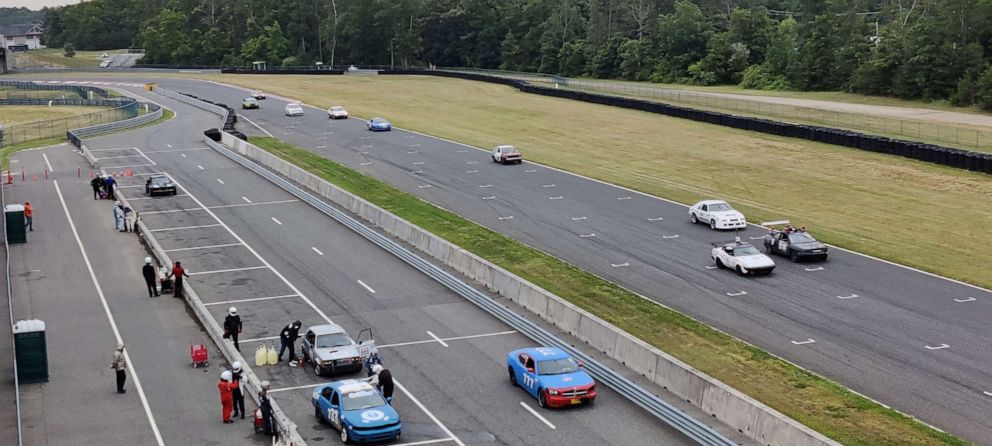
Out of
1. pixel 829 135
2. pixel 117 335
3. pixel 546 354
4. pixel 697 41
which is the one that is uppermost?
pixel 697 41

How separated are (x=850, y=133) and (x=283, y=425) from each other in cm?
5814

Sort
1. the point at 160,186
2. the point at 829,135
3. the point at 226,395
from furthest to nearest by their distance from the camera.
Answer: the point at 829,135 → the point at 160,186 → the point at 226,395

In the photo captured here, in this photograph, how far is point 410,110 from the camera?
367 ft

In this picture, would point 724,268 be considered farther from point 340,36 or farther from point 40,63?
point 40,63

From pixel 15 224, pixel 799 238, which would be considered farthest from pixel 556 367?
pixel 15 224

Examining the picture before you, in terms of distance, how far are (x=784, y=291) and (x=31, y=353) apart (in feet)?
81.0

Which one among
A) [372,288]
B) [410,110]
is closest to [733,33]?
[410,110]

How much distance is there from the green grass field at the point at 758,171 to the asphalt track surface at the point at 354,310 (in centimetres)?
1924

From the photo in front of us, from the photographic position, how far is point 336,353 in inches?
1226

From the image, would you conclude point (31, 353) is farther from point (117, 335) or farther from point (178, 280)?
point (178, 280)

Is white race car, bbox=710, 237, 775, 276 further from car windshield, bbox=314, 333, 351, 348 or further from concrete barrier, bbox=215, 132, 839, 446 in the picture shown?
car windshield, bbox=314, 333, 351, 348

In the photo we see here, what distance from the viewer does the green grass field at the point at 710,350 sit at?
87.3 feet

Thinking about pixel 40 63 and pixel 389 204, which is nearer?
pixel 389 204

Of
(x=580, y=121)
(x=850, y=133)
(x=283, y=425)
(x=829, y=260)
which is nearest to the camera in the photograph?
(x=283, y=425)
